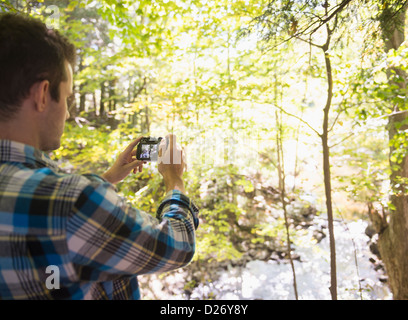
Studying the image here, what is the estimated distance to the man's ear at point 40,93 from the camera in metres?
0.74

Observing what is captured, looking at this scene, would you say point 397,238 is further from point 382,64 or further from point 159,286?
point 159,286

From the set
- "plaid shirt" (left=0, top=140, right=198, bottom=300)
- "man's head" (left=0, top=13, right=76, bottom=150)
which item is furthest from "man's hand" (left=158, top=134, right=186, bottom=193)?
"man's head" (left=0, top=13, right=76, bottom=150)

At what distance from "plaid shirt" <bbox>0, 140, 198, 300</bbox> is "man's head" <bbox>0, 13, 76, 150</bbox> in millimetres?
113

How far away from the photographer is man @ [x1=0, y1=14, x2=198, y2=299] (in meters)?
0.62

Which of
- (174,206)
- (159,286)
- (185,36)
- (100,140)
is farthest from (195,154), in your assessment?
(174,206)

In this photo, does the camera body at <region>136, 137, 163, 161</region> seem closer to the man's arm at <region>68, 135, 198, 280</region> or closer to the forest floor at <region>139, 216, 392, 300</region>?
the man's arm at <region>68, 135, 198, 280</region>

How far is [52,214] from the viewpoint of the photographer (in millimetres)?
620

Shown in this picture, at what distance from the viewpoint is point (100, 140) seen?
4539 millimetres

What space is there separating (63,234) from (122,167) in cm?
78

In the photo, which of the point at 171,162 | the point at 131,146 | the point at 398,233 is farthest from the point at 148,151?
the point at 398,233

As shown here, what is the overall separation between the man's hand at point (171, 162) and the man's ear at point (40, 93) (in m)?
0.45

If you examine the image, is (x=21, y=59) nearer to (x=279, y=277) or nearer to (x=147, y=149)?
(x=147, y=149)

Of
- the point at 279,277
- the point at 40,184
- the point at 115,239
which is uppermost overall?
the point at 40,184

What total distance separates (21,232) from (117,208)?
0.73 ft
